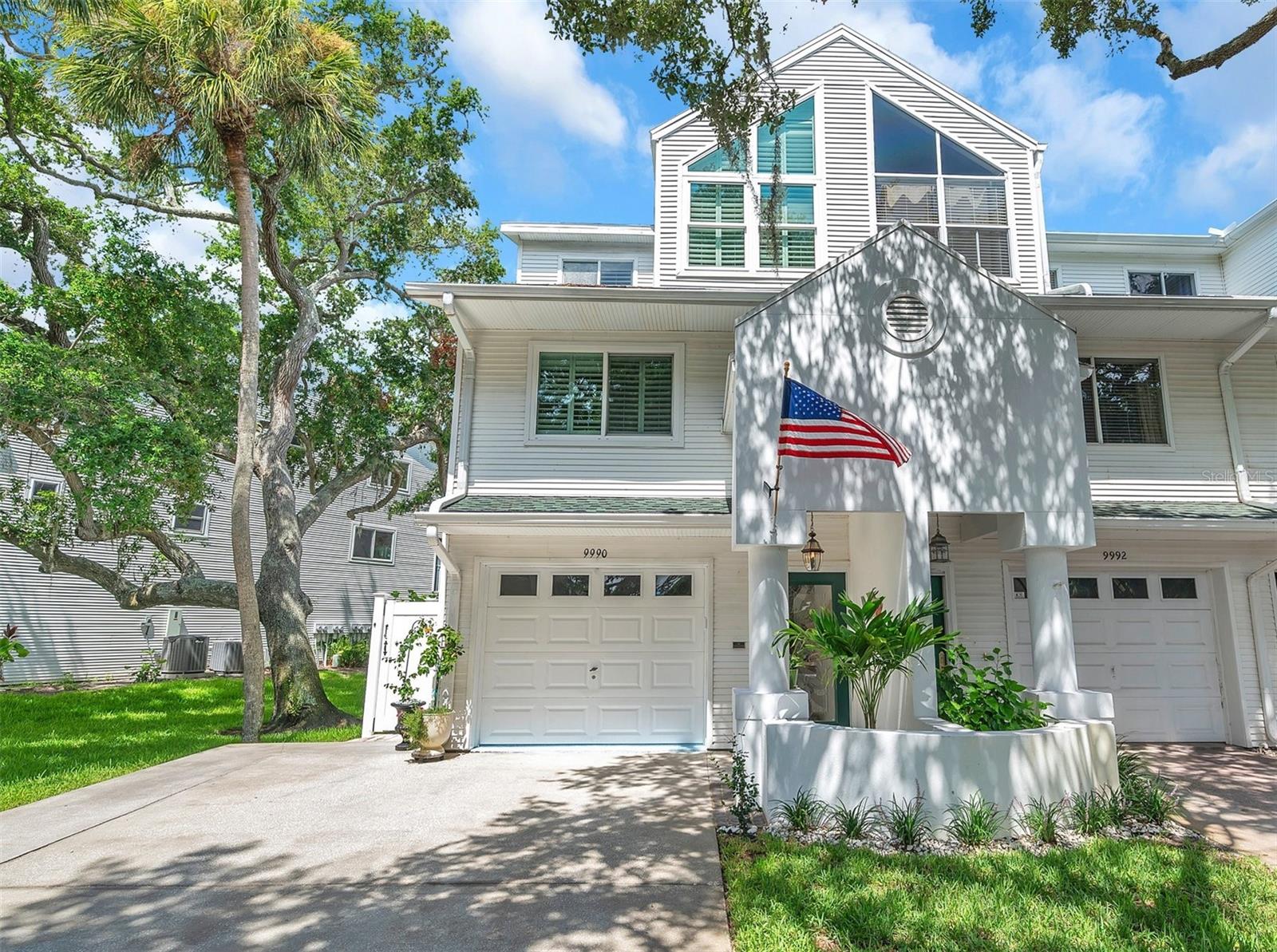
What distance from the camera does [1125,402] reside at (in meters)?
10.6

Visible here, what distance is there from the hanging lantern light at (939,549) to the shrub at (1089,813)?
3618mm

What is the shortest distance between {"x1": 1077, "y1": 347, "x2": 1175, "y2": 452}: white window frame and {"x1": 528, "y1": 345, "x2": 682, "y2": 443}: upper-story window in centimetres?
576

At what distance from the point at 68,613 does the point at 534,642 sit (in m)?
13.6

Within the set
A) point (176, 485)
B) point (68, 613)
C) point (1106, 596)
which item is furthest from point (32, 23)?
point (1106, 596)

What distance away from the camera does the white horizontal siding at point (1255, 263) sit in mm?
14297

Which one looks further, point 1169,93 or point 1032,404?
point 1169,93

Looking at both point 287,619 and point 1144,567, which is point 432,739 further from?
point 1144,567

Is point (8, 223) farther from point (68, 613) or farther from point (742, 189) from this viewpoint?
point (742, 189)

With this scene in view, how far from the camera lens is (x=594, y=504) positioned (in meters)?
9.60

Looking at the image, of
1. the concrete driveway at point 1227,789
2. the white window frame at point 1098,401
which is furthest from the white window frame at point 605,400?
the concrete driveway at point 1227,789

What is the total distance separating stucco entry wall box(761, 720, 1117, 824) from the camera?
5.89 metres

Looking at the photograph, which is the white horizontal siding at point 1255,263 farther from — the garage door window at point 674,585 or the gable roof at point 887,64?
the garage door window at point 674,585

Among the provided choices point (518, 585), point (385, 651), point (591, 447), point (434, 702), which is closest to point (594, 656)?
point (518, 585)

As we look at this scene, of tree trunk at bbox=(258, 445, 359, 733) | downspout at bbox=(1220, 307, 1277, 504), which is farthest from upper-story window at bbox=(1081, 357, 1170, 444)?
tree trunk at bbox=(258, 445, 359, 733)
